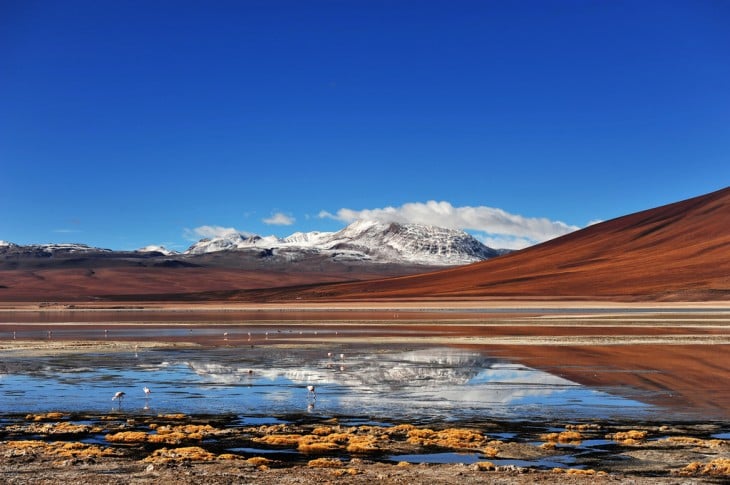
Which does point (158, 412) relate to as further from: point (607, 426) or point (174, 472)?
point (607, 426)

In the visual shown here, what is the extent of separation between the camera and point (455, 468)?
14.5 m

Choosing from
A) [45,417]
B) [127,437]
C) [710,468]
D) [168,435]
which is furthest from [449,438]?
[45,417]

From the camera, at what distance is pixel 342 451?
636 inches

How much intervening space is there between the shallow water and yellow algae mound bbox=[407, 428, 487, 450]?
80.3 inches

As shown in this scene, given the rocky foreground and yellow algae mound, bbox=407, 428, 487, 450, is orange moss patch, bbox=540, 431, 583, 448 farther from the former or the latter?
yellow algae mound, bbox=407, 428, 487, 450

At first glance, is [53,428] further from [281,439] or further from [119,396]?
[281,439]

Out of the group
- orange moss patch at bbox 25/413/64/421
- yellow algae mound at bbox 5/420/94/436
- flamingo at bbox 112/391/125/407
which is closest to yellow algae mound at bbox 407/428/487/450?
yellow algae mound at bbox 5/420/94/436

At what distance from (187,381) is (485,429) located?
502 inches

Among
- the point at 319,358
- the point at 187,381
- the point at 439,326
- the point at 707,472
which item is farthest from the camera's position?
the point at 439,326

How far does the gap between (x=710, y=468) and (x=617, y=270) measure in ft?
455

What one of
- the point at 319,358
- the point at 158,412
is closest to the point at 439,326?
the point at 319,358

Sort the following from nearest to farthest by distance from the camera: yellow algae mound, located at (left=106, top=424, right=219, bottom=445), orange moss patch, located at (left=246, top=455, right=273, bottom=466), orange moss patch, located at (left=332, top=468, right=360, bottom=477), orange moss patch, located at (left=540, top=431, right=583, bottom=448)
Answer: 1. orange moss patch, located at (left=332, top=468, right=360, bottom=477)
2. orange moss patch, located at (left=246, top=455, right=273, bottom=466)
3. orange moss patch, located at (left=540, top=431, right=583, bottom=448)
4. yellow algae mound, located at (left=106, top=424, right=219, bottom=445)

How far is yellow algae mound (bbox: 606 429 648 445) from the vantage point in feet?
54.8

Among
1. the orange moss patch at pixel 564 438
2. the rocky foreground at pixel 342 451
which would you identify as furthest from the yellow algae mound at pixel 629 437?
the orange moss patch at pixel 564 438
